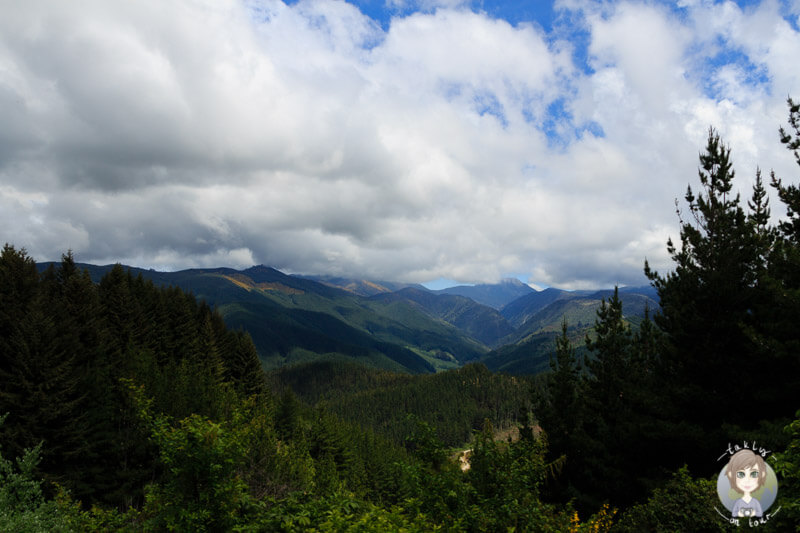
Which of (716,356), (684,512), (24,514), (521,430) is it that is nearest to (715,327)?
(716,356)

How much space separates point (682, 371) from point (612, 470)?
7.96m

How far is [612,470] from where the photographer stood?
67.6ft

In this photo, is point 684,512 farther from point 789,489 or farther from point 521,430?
point 521,430

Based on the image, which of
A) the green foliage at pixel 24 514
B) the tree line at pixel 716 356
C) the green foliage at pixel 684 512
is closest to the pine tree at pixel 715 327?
the tree line at pixel 716 356

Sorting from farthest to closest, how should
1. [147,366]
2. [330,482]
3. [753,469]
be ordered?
[330,482]
[147,366]
[753,469]

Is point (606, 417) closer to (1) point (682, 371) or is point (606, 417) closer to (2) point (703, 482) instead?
(1) point (682, 371)

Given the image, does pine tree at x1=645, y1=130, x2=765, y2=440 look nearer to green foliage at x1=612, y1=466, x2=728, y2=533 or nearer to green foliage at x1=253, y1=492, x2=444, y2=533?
green foliage at x1=612, y1=466, x2=728, y2=533

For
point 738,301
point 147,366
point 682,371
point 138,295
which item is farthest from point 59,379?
point 738,301

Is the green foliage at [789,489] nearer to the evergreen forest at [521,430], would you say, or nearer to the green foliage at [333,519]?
the evergreen forest at [521,430]

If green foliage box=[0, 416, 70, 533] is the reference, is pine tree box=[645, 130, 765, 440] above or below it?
above

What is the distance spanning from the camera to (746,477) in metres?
7.32

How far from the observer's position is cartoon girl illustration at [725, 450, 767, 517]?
7.25 metres

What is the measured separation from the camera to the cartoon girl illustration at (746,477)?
286 inches

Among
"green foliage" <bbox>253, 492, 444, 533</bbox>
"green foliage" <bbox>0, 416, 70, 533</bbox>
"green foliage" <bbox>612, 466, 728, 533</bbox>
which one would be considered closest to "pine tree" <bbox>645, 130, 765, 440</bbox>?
"green foliage" <bbox>612, 466, 728, 533</bbox>
